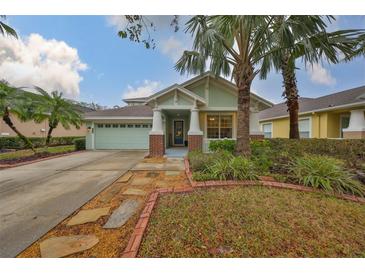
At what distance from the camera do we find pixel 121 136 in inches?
563

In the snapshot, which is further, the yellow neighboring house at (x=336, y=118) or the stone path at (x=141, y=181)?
the yellow neighboring house at (x=336, y=118)

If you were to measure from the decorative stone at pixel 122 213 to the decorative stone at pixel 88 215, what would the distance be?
26cm

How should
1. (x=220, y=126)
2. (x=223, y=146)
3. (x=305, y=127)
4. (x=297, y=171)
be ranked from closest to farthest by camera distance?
(x=297, y=171) → (x=223, y=146) → (x=220, y=126) → (x=305, y=127)

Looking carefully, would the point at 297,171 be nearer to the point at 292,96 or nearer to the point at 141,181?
the point at 141,181

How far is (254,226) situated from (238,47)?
6.28 m

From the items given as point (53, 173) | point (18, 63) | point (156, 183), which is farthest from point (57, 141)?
point (156, 183)

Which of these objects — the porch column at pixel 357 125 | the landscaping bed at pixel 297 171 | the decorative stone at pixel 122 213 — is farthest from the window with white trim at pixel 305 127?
the decorative stone at pixel 122 213

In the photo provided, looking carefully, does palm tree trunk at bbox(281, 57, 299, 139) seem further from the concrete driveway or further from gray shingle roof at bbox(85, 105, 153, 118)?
the concrete driveway

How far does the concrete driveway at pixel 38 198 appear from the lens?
8.96 ft

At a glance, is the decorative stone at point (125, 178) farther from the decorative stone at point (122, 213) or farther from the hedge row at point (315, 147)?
the hedge row at point (315, 147)

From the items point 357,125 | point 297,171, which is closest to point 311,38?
point 297,171

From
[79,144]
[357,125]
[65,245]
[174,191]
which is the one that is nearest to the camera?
[65,245]

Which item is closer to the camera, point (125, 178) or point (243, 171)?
point (243, 171)

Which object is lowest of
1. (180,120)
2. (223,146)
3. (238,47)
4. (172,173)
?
(172,173)
